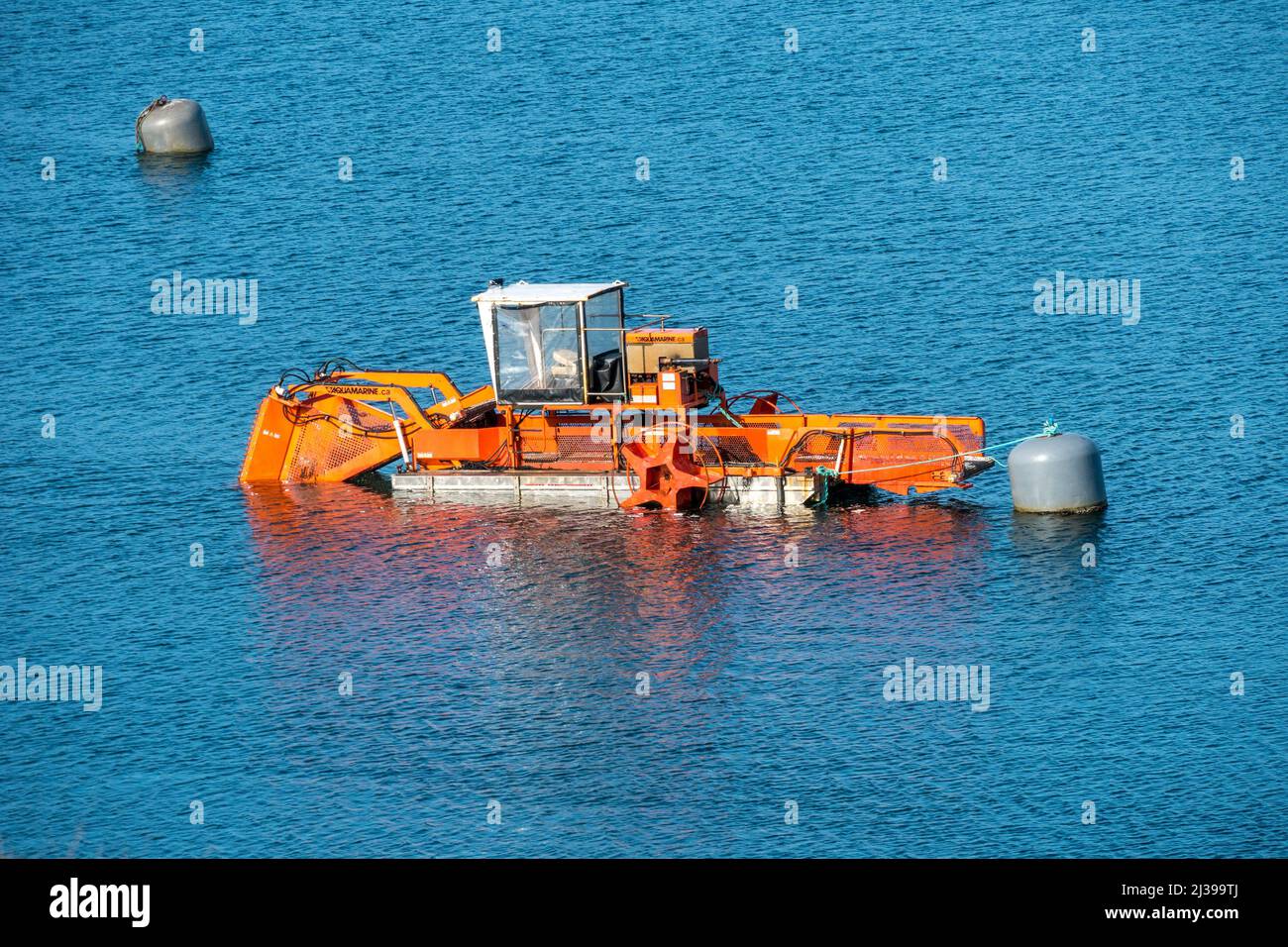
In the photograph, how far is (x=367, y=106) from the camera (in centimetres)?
10062

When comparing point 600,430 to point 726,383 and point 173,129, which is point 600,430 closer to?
point 726,383

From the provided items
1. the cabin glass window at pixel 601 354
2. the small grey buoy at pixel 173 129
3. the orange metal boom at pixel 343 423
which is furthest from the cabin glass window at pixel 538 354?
the small grey buoy at pixel 173 129

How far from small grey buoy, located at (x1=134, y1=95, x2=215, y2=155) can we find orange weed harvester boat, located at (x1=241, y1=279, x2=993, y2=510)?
43143 mm

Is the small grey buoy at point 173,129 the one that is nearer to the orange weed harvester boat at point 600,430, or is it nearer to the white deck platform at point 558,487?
the orange weed harvester boat at point 600,430

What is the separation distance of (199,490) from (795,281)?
89.4 ft

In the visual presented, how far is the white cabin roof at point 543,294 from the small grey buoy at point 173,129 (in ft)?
150

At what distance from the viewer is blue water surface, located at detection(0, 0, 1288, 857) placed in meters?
38.3

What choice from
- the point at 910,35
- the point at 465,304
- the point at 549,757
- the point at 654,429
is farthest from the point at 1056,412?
the point at 910,35

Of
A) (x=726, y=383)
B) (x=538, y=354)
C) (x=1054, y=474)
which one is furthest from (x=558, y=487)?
(x=726, y=383)

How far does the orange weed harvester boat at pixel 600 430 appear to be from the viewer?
51.6 m

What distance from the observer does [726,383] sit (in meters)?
66.8

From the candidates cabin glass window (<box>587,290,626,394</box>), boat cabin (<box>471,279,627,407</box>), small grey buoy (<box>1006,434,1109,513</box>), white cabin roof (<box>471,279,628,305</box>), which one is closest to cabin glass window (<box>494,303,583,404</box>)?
boat cabin (<box>471,279,627,407</box>)

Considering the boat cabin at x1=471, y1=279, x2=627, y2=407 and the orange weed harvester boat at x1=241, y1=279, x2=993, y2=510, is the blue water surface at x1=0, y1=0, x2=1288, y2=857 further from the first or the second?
the boat cabin at x1=471, y1=279, x2=627, y2=407

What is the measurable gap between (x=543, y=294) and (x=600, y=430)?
136 inches
